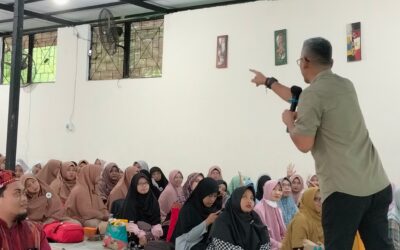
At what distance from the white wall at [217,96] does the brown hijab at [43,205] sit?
101 inches

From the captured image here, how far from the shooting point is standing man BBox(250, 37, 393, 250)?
1655mm

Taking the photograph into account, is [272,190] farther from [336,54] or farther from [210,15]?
[210,15]

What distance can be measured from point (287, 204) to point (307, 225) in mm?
1340

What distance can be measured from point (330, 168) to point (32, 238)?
1.60 m

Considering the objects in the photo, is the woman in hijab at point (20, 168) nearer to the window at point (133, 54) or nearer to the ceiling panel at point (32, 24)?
the window at point (133, 54)

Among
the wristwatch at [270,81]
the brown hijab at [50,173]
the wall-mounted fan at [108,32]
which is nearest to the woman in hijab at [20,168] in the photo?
the brown hijab at [50,173]

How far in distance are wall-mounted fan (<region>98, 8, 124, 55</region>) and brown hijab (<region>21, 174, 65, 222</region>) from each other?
328cm

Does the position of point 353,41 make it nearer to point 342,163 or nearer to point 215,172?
point 215,172

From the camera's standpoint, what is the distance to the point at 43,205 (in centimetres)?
476

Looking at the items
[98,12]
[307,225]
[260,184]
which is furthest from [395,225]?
[98,12]

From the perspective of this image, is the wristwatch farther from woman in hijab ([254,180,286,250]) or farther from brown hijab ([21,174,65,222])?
brown hijab ([21,174,65,222])

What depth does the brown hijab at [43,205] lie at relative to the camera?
4668 millimetres

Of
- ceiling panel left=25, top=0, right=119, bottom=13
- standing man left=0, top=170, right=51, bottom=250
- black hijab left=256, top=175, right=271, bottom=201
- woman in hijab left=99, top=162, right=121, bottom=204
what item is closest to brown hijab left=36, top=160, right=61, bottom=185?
woman in hijab left=99, top=162, right=121, bottom=204

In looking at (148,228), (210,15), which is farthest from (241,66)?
(148,228)
